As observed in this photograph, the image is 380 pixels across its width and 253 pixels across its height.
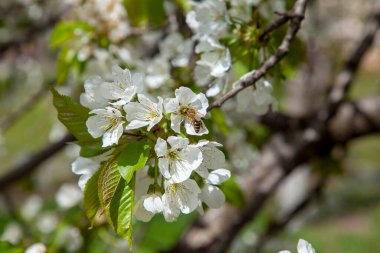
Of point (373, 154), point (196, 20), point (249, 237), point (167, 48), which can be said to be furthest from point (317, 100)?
point (373, 154)

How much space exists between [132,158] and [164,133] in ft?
0.25

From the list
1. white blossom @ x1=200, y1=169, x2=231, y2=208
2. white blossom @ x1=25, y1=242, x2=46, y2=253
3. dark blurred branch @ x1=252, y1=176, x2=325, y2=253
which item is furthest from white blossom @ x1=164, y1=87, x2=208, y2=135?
dark blurred branch @ x1=252, y1=176, x2=325, y2=253

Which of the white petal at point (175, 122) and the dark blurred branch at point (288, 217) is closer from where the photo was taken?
the white petal at point (175, 122)

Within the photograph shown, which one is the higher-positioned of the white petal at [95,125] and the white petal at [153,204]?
the white petal at [95,125]

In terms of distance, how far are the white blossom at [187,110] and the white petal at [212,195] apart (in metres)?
0.12

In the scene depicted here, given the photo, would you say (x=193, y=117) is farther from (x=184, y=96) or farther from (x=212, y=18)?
(x=212, y=18)

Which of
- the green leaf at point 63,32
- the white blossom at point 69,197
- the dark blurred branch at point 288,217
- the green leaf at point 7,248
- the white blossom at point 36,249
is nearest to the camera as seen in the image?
the green leaf at point 7,248

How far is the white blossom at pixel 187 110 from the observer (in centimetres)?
91

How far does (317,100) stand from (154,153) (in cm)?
277

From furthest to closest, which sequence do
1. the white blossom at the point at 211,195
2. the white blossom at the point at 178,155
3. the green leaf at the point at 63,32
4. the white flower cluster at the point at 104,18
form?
1. the white flower cluster at the point at 104,18
2. the green leaf at the point at 63,32
3. the white blossom at the point at 211,195
4. the white blossom at the point at 178,155

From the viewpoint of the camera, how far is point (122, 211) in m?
0.90

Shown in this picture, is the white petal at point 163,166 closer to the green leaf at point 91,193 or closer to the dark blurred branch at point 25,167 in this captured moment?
the green leaf at point 91,193

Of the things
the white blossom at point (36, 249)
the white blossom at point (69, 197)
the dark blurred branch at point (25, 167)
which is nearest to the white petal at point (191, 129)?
the white blossom at point (36, 249)

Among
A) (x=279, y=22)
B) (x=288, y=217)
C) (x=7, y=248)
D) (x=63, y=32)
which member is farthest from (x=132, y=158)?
(x=288, y=217)
